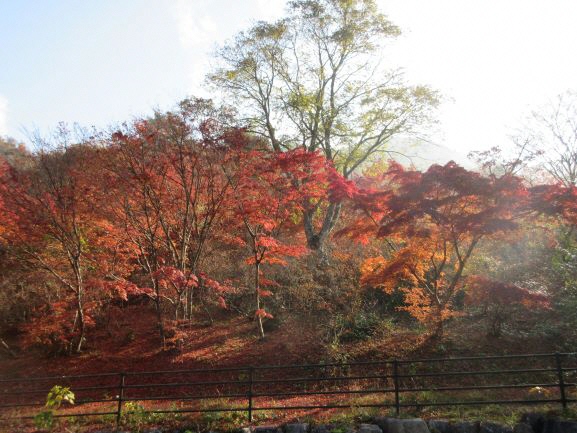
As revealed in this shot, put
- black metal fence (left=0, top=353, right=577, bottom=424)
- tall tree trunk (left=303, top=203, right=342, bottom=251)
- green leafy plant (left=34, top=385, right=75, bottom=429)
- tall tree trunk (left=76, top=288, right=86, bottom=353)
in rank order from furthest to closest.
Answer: tall tree trunk (left=303, top=203, right=342, bottom=251), tall tree trunk (left=76, top=288, right=86, bottom=353), black metal fence (left=0, top=353, right=577, bottom=424), green leafy plant (left=34, top=385, right=75, bottom=429)

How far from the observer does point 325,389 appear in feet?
33.8

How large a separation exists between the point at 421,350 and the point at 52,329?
12701 mm

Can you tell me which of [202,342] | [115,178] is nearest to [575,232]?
[202,342]

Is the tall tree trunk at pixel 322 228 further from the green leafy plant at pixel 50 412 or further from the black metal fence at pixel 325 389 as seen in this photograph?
the green leafy plant at pixel 50 412

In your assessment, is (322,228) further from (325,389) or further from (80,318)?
(80,318)

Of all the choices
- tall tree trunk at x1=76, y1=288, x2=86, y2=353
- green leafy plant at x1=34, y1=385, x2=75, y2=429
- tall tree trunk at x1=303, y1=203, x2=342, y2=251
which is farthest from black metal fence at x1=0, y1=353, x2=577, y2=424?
tall tree trunk at x1=303, y1=203, x2=342, y2=251

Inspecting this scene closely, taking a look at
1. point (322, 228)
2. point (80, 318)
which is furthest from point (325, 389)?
point (80, 318)

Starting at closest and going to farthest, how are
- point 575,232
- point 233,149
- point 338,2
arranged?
point 233,149 → point 575,232 → point 338,2

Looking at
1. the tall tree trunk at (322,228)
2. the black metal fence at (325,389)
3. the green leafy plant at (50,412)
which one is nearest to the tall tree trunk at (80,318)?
the black metal fence at (325,389)

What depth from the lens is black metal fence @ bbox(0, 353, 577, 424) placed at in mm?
8141

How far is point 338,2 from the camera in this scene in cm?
1912

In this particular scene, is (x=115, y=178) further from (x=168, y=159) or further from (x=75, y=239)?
(x=75, y=239)

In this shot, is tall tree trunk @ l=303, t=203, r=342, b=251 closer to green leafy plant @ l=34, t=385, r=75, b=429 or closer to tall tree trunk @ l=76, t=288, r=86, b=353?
tall tree trunk @ l=76, t=288, r=86, b=353

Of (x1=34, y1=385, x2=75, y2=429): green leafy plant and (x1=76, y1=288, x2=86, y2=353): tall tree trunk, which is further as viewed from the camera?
(x1=76, y1=288, x2=86, y2=353): tall tree trunk
